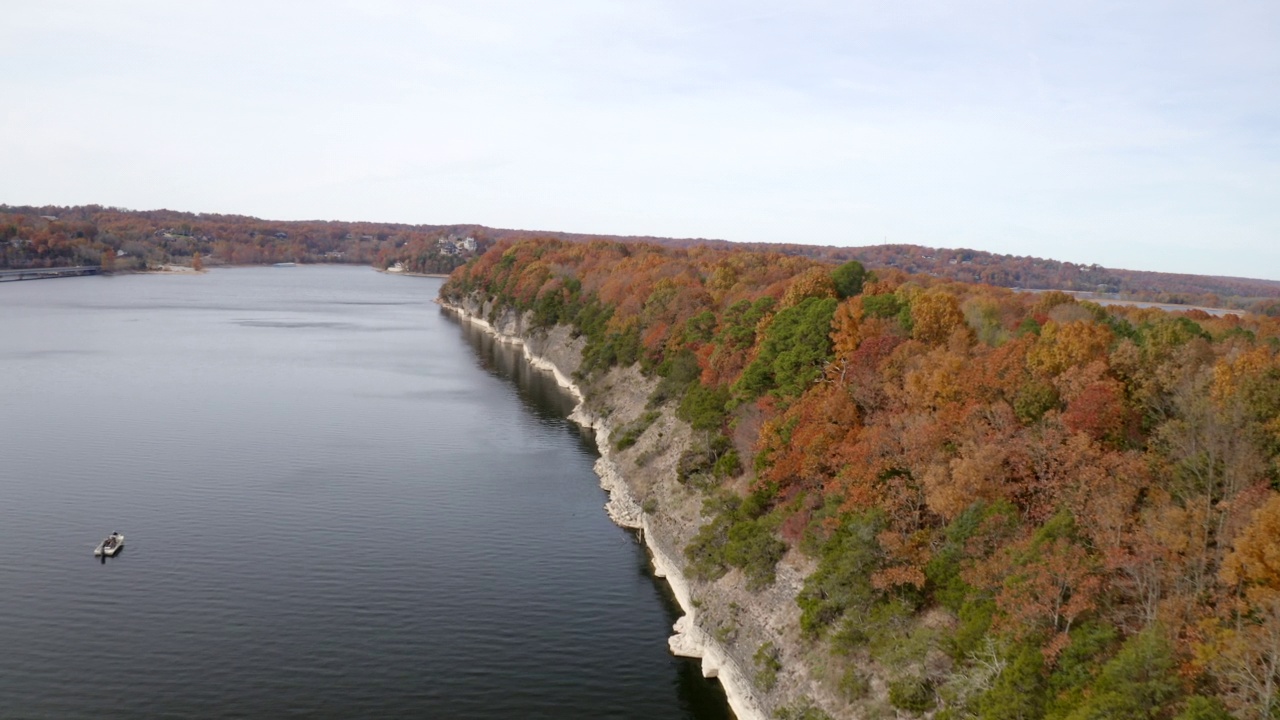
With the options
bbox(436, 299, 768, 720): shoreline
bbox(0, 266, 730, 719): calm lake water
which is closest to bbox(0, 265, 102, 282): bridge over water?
bbox(0, 266, 730, 719): calm lake water

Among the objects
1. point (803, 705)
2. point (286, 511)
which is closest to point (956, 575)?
point (803, 705)

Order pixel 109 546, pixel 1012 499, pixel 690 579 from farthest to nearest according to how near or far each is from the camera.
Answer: pixel 109 546, pixel 690 579, pixel 1012 499

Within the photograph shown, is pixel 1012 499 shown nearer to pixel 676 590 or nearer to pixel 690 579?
pixel 690 579

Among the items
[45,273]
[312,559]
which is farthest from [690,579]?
[45,273]

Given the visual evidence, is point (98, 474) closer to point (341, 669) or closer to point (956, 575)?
point (341, 669)

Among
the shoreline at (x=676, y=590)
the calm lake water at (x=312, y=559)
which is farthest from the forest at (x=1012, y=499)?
the calm lake water at (x=312, y=559)
